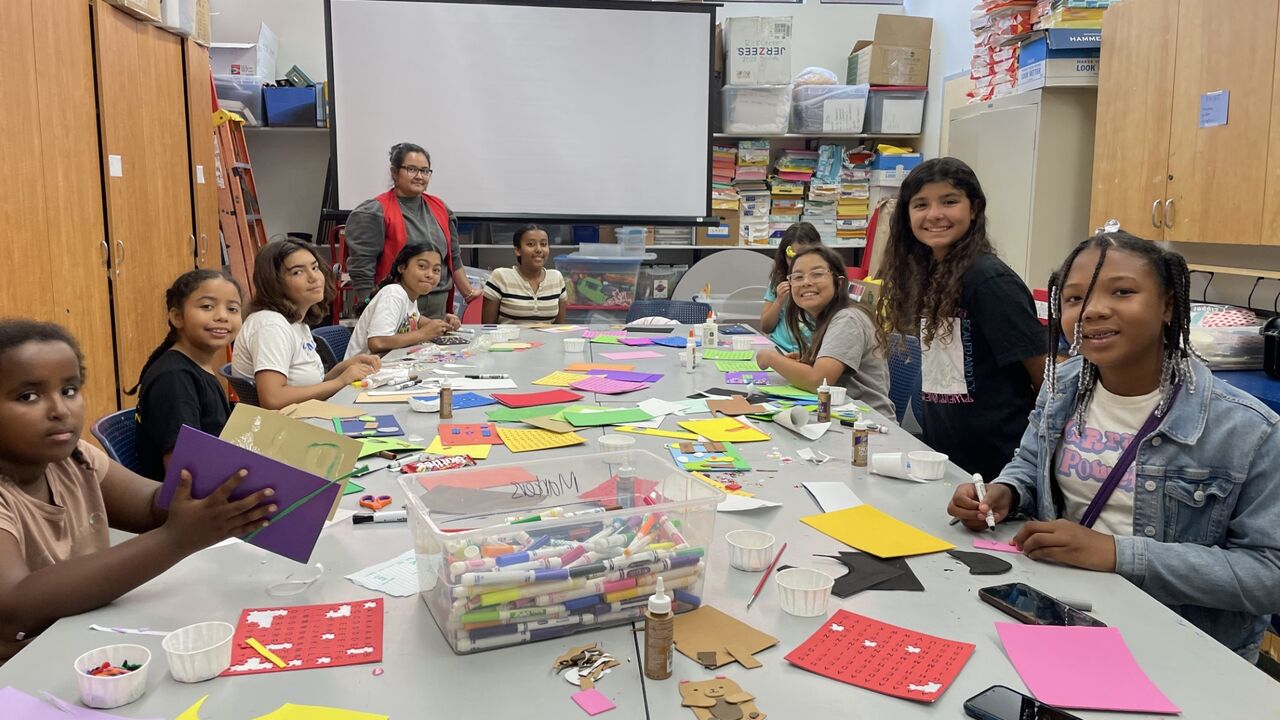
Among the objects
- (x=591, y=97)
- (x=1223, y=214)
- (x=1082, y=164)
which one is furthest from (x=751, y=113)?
(x=1223, y=214)

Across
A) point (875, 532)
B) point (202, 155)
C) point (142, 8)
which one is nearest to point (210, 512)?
point (875, 532)

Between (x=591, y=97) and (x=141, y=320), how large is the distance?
2863 millimetres

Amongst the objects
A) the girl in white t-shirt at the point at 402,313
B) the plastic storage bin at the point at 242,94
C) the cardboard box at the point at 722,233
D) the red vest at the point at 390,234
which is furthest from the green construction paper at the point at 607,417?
the plastic storage bin at the point at 242,94

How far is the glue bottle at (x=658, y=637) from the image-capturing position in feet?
3.26

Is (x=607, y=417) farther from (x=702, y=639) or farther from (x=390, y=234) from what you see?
(x=390, y=234)

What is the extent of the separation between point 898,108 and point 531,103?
242 cm

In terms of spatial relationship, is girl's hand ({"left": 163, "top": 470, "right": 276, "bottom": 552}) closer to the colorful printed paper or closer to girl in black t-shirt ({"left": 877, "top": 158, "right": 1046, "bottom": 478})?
the colorful printed paper

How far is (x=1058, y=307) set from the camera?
1.61 metres

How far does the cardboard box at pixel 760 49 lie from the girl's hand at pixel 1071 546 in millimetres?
4822

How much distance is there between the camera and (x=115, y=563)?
1168mm

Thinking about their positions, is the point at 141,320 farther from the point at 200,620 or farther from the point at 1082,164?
the point at 1082,164

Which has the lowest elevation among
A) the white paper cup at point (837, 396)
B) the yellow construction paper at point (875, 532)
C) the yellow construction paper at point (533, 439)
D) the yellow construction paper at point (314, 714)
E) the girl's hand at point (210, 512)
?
the yellow construction paper at point (314, 714)

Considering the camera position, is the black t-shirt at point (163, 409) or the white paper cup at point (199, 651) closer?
the white paper cup at point (199, 651)

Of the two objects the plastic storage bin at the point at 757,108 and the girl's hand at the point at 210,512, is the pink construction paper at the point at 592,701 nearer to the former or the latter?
the girl's hand at the point at 210,512
